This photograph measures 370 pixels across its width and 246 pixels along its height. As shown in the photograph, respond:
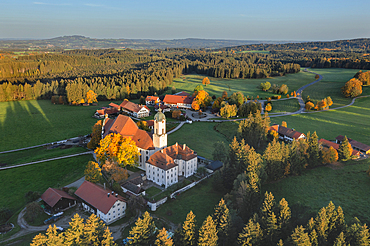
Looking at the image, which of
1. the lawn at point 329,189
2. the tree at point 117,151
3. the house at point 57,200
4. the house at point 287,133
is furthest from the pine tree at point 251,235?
the house at point 287,133

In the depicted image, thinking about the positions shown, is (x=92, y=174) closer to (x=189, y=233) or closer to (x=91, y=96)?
(x=189, y=233)

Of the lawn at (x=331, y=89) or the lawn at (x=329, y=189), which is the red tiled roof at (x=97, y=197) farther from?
the lawn at (x=331, y=89)

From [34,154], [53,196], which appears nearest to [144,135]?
[53,196]

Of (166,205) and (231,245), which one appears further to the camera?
(166,205)

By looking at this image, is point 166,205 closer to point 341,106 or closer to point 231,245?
point 231,245

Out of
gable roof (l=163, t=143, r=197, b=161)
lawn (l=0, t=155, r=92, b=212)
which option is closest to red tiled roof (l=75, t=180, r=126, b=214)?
lawn (l=0, t=155, r=92, b=212)

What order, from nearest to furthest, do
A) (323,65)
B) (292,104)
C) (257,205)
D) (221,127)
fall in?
(257,205) → (221,127) → (292,104) → (323,65)

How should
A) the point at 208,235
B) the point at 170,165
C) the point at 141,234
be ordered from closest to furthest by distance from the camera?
the point at 208,235 → the point at 141,234 → the point at 170,165

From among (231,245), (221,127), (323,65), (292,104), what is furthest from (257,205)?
(323,65)
